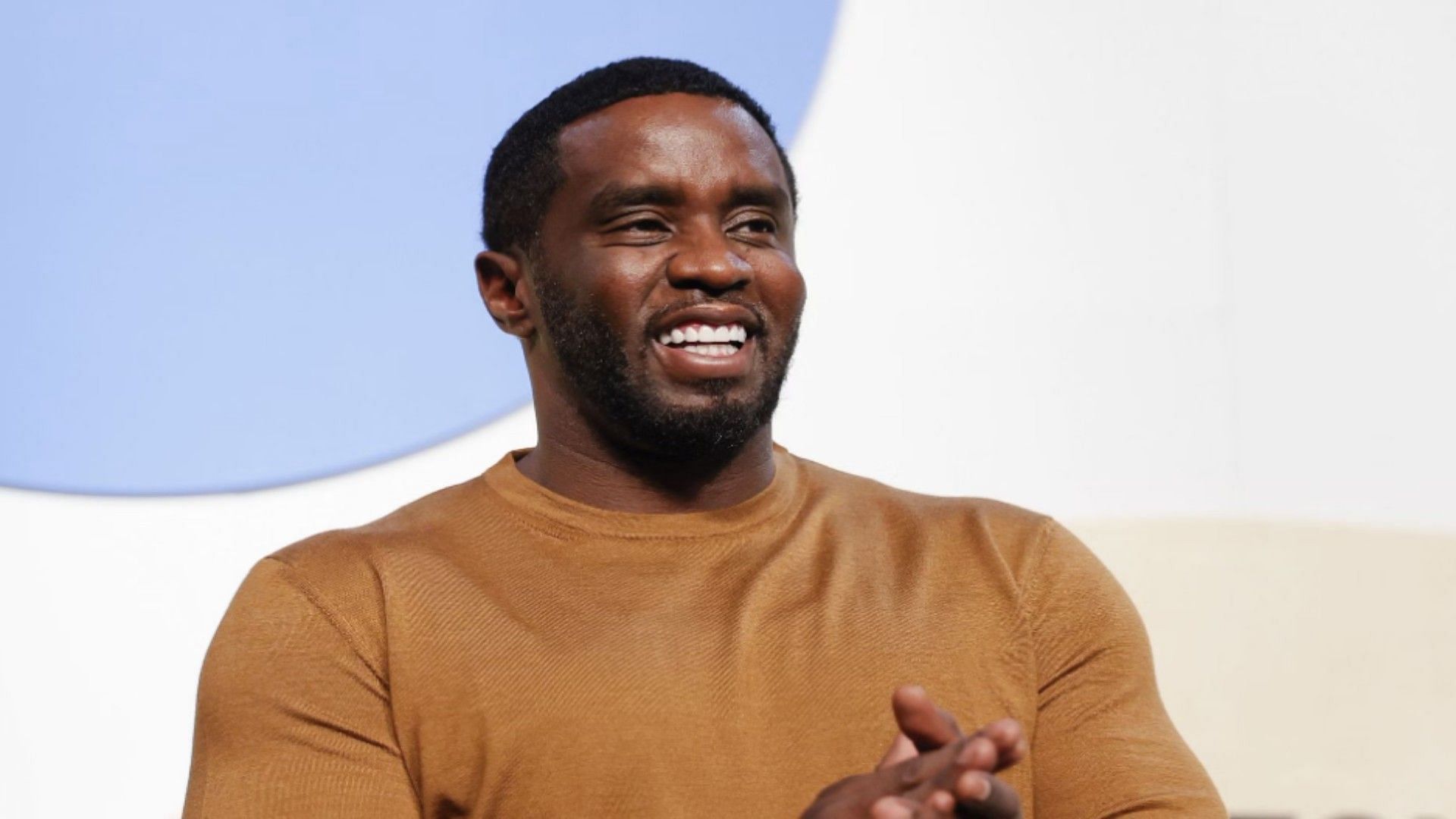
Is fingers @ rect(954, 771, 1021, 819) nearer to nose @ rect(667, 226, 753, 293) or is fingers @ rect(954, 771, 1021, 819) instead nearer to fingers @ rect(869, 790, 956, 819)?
fingers @ rect(869, 790, 956, 819)

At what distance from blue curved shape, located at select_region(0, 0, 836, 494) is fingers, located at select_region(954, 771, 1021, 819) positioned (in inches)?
54.7

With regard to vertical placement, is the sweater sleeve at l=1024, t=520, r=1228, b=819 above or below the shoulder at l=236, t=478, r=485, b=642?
below

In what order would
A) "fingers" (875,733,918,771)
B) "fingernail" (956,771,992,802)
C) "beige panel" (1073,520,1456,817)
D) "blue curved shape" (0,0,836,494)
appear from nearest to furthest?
"fingernail" (956,771,992,802), "fingers" (875,733,918,771), "blue curved shape" (0,0,836,494), "beige panel" (1073,520,1456,817)

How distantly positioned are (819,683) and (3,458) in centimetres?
133

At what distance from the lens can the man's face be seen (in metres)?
1.54

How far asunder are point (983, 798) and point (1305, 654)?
1.53 m

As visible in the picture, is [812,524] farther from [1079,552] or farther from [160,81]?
[160,81]

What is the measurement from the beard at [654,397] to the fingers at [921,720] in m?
0.41

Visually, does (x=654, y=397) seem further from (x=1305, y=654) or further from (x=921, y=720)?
(x=1305, y=654)

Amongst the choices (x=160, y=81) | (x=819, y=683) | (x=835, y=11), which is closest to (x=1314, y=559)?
(x=835, y=11)

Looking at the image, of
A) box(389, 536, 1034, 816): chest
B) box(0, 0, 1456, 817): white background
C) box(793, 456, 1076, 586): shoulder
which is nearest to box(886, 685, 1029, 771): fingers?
box(389, 536, 1034, 816): chest

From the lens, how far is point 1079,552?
5.25 feet

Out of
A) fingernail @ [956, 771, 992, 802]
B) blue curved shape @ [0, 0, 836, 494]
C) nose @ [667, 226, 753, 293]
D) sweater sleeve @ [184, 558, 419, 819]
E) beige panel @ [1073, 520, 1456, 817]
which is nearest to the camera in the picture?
fingernail @ [956, 771, 992, 802]

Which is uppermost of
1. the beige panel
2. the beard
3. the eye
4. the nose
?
the eye
